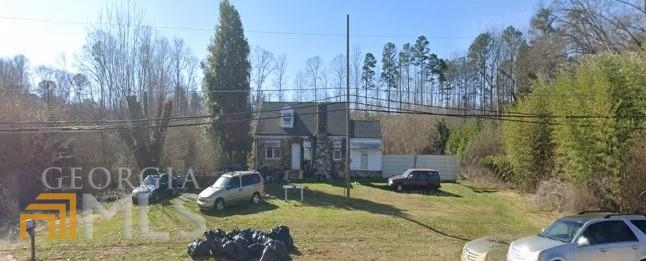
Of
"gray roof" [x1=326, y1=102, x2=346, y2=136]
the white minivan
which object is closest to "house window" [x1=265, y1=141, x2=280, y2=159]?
"gray roof" [x1=326, y1=102, x2=346, y2=136]

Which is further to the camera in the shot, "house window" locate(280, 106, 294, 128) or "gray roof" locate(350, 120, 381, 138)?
"gray roof" locate(350, 120, 381, 138)

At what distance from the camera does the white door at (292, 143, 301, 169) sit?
127ft

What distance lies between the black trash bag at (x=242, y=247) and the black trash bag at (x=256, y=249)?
9 centimetres

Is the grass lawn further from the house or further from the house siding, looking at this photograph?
the house

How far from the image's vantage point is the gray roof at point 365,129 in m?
40.0

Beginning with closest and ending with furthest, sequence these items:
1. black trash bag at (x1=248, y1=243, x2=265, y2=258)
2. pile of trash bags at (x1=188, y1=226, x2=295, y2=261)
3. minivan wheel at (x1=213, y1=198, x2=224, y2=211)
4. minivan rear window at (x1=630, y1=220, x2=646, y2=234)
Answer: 1. minivan rear window at (x1=630, y1=220, x2=646, y2=234)
2. pile of trash bags at (x1=188, y1=226, x2=295, y2=261)
3. black trash bag at (x1=248, y1=243, x2=265, y2=258)
4. minivan wheel at (x1=213, y1=198, x2=224, y2=211)

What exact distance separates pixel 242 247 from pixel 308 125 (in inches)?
1051

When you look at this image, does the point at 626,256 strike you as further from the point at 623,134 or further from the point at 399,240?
the point at 623,134

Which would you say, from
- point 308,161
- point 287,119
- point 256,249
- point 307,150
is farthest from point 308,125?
point 256,249

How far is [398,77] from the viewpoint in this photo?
197 feet

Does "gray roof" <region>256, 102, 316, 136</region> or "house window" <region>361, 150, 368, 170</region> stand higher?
"gray roof" <region>256, 102, 316, 136</region>

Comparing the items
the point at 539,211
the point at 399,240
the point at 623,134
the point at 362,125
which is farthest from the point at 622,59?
the point at 362,125

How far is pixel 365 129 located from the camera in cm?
4062

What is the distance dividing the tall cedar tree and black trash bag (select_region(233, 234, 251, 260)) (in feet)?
79.0
